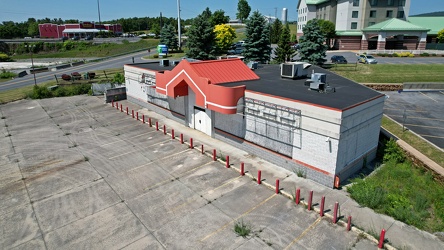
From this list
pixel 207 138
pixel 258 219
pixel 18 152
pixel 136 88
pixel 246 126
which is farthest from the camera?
pixel 136 88

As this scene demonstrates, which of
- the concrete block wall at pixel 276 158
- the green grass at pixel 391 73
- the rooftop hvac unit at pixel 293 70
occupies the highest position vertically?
the rooftop hvac unit at pixel 293 70

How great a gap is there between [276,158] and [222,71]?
8.20 m

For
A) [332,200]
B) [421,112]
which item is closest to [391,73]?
[421,112]

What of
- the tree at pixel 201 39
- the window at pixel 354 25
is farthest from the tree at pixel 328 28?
the tree at pixel 201 39

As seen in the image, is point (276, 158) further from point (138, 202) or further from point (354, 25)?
point (354, 25)

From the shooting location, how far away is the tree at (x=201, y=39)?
53.8 metres

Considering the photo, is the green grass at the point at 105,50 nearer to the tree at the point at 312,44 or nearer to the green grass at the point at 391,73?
the tree at the point at 312,44

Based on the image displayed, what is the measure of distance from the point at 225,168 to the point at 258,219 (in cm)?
553

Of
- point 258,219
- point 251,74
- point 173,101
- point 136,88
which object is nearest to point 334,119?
point 258,219

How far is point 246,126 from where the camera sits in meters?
20.9

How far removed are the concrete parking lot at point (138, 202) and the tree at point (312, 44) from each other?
30.2 meters

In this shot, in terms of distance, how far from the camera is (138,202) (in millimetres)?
15352

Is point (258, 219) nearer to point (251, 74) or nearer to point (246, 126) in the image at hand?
point (246, 126)

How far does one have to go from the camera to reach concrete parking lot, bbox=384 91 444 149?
23.7 meters
